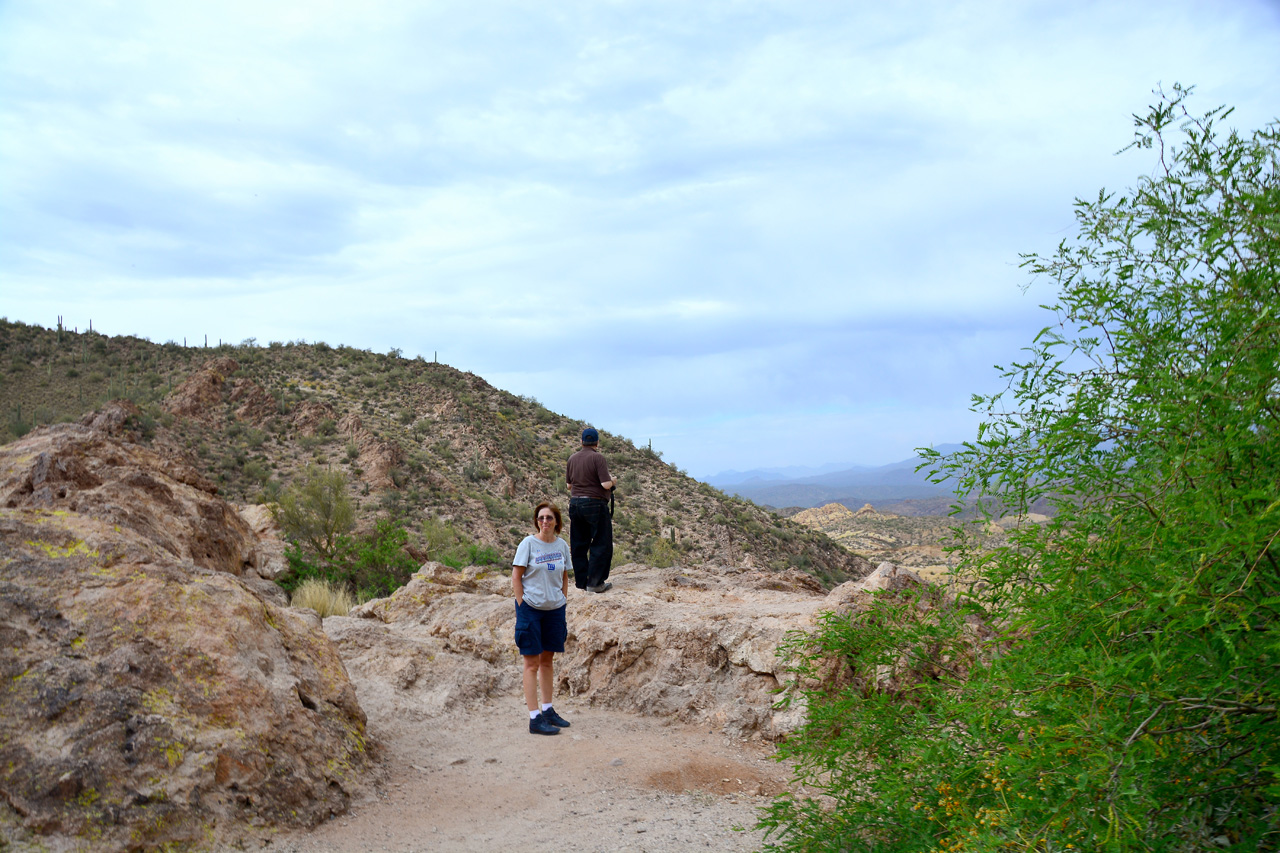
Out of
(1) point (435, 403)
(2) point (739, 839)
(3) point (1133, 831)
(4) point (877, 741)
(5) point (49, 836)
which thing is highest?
(1) point (435, 403)

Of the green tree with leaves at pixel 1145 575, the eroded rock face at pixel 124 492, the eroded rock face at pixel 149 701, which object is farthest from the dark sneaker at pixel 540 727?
the green tree with leaves at pixel 1145 575

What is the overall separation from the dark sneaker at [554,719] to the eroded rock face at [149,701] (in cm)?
144

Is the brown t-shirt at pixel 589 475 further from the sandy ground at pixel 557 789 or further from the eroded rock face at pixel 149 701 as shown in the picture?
the eroded rock face at pixel 149 701

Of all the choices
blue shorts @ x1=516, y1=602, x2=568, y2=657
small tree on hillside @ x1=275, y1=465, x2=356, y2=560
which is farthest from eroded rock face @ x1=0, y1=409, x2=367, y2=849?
small tree on hillside @ x1=275, y1=465, x2=356, y2=560

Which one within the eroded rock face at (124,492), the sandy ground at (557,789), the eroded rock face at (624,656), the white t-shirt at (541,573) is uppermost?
the eroded rock face at (124,492)

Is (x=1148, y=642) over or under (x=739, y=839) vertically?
Answer: over

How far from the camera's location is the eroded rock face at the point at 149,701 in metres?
3.63

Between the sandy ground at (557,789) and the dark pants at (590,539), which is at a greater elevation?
the dark pants at (590,539)

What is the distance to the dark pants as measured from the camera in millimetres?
8602

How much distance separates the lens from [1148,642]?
205cm

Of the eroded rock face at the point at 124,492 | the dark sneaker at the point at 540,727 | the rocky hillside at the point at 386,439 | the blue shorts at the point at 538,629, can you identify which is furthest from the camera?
the rocky hillside at the point at 386,439

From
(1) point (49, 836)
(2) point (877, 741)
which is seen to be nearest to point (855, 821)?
(2) point (877, 741)

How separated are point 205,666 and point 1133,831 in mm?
4568

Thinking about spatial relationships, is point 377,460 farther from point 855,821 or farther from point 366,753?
point 855,821
